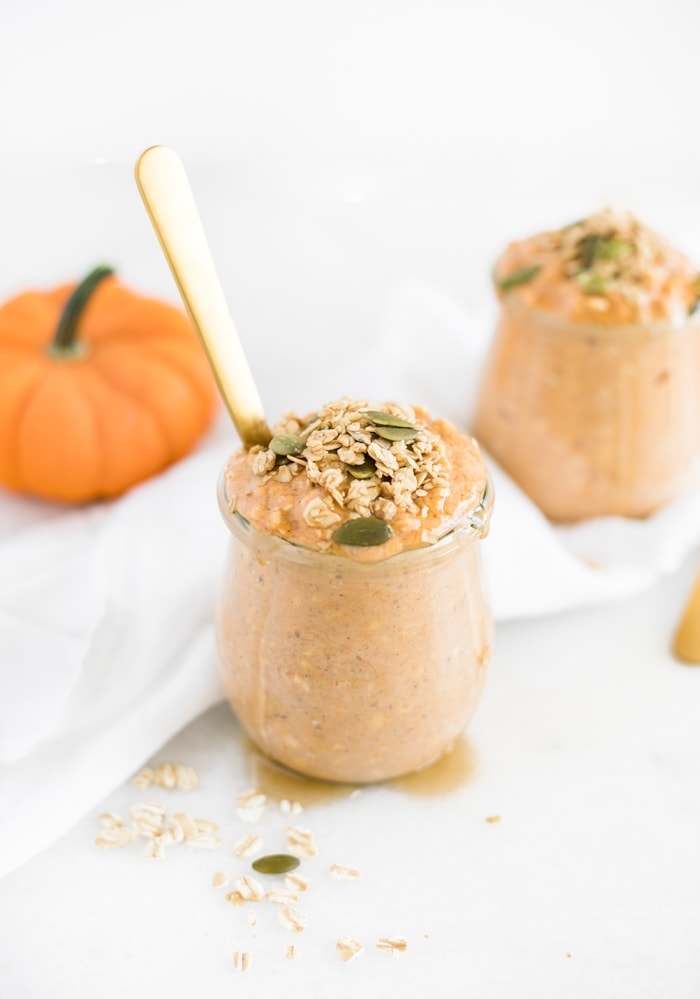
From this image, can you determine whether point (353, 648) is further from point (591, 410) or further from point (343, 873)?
point (591, 410)

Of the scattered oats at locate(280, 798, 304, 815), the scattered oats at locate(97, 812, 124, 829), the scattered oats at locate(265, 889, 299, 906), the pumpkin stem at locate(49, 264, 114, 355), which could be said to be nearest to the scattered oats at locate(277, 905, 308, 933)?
the scattered oats at locate(265, 889, 299, 906)

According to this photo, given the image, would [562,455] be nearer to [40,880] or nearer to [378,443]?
[378,443]

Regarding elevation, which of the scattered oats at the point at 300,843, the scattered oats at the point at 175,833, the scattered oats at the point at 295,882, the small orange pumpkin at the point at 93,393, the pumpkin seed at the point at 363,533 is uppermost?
the pumpkin seed at the point at 363,533

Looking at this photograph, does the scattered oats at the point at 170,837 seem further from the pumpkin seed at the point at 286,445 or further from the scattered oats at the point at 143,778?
the pumpkin seed at the point at 286,445

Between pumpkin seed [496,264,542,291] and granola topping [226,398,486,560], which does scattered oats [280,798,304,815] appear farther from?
pumpkin seed [496,264,542,291]

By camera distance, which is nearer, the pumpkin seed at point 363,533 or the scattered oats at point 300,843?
the pumpkin seed at point 363,533

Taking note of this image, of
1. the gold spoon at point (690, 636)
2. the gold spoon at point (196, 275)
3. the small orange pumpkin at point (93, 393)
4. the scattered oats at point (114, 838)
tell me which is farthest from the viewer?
the small orange pumpkin at point (93, 393)

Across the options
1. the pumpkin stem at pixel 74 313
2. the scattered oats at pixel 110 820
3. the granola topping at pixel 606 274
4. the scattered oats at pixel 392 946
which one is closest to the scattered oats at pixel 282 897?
the scattered oats at pixel 392 946
